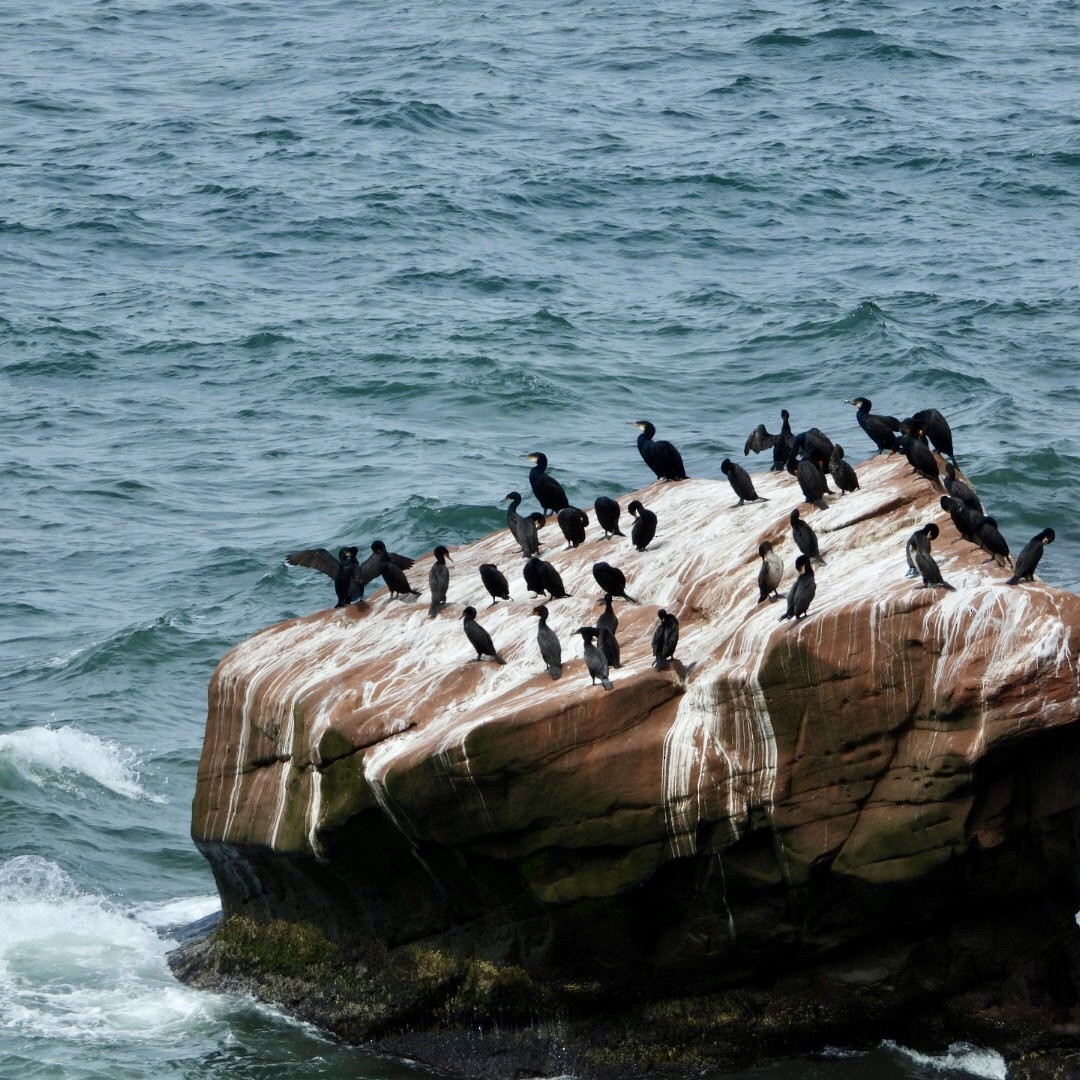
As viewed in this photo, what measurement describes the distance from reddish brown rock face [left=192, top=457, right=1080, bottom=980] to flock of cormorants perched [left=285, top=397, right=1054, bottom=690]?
0.46 feet

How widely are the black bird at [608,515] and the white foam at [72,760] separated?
7.13m

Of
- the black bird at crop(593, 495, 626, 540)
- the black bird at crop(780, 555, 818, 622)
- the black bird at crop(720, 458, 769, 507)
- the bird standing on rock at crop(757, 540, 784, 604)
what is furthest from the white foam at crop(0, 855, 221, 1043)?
the black bird at crop(780, 555, 818, 622)

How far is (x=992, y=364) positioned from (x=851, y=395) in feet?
10.4

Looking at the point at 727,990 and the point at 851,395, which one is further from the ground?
the point at 727,990

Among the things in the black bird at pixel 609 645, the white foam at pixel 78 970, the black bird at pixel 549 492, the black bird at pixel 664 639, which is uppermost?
the black bird at pixel 664 639

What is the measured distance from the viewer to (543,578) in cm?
1416

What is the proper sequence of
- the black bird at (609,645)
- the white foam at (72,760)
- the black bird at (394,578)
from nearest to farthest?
the black bird at (609,645) < the black bird at (394,578) < the white foam at (72,760)

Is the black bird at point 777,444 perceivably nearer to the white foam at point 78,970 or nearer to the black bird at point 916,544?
the black bird at point 916,544

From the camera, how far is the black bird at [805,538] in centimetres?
1295

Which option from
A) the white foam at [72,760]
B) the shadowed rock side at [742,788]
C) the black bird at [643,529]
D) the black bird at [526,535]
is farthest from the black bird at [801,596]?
the white foam at [72,760]

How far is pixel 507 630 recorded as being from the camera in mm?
13922

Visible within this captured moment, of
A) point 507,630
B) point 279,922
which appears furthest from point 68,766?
point 507,630

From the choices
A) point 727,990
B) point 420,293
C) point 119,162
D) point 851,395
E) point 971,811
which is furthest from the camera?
point 119,162

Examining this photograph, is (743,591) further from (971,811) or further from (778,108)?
(778,108)
